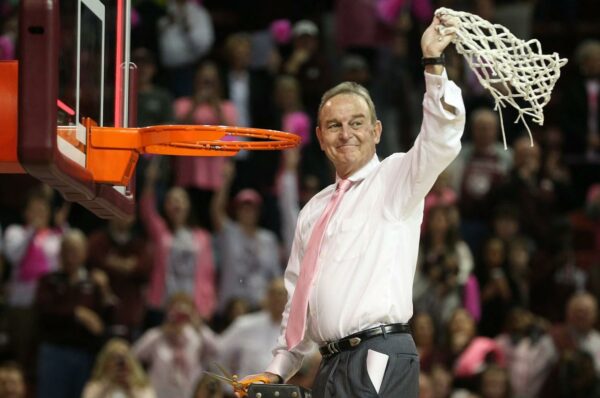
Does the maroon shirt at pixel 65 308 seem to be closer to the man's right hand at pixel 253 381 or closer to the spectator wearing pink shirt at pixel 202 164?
the spectator wearing pink shirt at pixel 202 164

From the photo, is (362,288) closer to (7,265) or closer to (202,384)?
(202,384)

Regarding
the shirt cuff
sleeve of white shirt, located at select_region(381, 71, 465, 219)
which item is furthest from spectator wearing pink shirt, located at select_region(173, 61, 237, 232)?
the shirt cuff

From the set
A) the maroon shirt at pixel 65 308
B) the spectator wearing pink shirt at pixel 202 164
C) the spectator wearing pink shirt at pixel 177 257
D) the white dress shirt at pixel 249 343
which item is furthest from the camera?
the spectator wearing pink shirt at pixel 202 164

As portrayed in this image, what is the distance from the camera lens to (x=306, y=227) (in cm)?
624

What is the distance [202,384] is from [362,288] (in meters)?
4.55

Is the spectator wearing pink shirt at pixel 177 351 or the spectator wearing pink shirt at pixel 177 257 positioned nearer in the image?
the spectator wearing pink shirt at pixel 177 351

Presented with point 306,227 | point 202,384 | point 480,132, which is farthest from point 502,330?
point 306,227

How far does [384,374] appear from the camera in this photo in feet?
18.7

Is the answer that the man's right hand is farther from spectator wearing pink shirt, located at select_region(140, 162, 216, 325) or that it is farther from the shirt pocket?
spectator wearing pink shirt, located at select_region(140, 162, 216, 325)

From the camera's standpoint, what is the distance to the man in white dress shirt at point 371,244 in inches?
220

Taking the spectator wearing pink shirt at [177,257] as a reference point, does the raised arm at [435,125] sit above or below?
above

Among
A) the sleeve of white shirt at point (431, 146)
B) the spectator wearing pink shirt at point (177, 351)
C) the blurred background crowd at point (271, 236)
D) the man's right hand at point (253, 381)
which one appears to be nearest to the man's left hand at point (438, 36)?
the sleeve of white shirt at point (431, 146)

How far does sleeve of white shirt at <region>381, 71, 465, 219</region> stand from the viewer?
5520 mm

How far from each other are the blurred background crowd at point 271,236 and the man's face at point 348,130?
13.6ft
